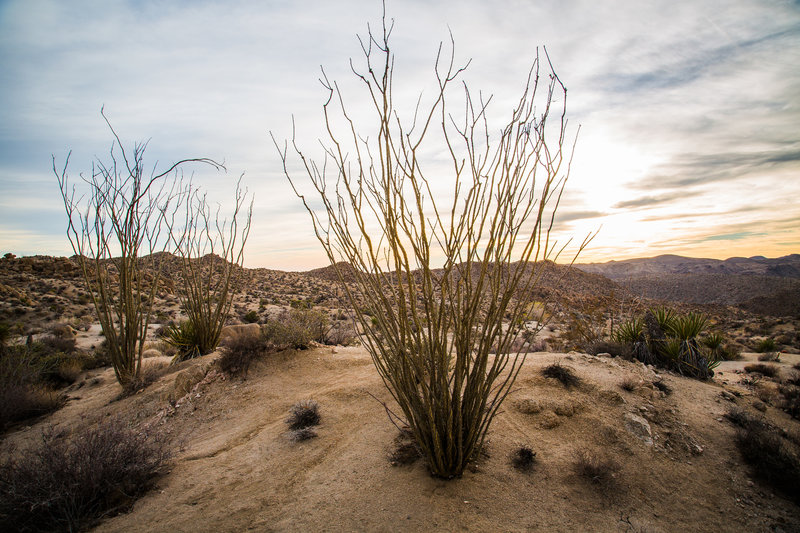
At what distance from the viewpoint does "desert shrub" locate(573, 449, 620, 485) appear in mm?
2697

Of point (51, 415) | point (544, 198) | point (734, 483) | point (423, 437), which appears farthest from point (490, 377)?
point (51, 415)

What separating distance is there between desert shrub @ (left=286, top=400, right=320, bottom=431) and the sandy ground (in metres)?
0.11

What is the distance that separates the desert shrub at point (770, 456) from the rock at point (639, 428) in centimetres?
70

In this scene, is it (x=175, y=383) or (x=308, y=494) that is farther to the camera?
(x=175, y=383)

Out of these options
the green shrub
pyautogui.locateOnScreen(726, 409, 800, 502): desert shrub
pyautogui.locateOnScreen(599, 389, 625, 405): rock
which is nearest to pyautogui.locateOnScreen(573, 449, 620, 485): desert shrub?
pyautogui.locateOnScreen(599, 389, 625, 405): rock

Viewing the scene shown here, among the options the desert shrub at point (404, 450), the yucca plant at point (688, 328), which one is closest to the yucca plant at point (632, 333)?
the yucca plant at point (688, 328)

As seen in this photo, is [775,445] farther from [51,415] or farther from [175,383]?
[51,415]

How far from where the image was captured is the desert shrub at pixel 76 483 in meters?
2.51

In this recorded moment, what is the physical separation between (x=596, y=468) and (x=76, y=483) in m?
3.84

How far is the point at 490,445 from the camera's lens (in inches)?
121

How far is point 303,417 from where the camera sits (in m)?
3.97

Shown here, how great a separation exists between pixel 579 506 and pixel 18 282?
23.9 metres

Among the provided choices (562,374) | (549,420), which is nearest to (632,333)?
(562,374)

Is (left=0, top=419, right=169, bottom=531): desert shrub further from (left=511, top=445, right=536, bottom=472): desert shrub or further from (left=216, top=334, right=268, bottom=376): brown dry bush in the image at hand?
(left=511, top=445, right=536, bottom=472): desert shrub
